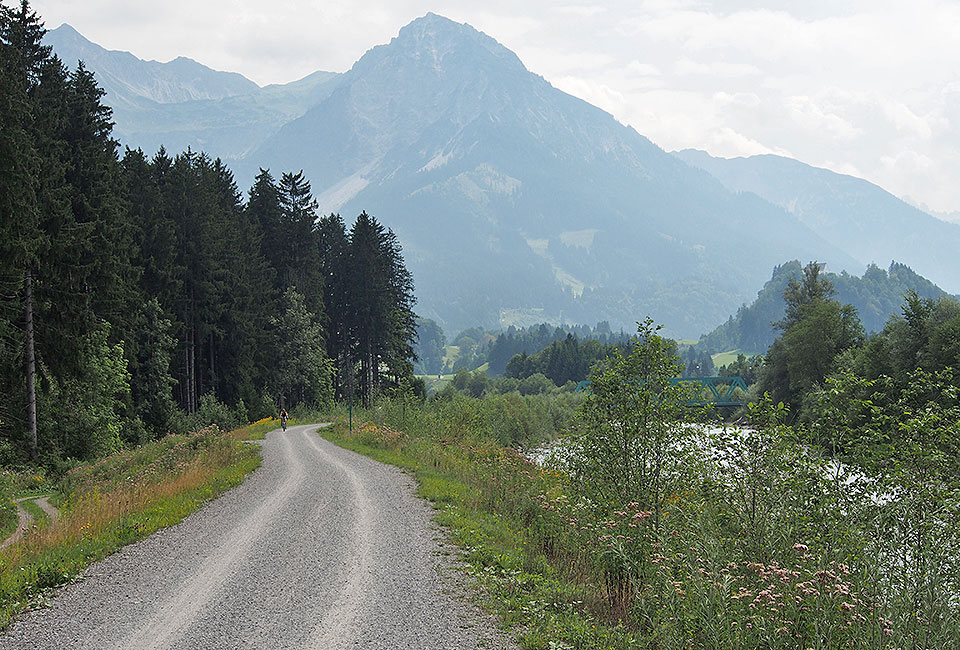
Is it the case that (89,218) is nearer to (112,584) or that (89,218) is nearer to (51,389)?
(51,389)

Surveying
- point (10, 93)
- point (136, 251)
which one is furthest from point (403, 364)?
point (10, 93)

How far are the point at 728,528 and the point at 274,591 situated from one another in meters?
6.96

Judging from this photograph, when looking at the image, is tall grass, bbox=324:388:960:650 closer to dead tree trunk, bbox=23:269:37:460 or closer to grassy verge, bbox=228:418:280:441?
dead tree trunk, bbox=23:269:37:460

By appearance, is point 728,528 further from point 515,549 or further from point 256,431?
point 256,431

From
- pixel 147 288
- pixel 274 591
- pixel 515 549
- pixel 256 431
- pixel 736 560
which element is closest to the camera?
pixel 736 560

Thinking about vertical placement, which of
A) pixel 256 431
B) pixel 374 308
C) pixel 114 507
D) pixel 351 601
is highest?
pixel 374 308

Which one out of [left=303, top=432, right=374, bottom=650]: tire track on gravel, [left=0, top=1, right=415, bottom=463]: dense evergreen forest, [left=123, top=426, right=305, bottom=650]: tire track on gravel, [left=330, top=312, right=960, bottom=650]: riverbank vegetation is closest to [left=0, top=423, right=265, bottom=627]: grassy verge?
[left=123, top=426, right=305, bottom=650]: tire track on gravel

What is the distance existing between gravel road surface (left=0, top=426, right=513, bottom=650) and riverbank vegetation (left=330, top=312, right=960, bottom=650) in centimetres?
101

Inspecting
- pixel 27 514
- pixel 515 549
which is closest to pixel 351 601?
pixel 515 549

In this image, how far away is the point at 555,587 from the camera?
36.6 ft

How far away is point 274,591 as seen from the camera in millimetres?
10938

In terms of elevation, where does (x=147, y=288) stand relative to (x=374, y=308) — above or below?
below

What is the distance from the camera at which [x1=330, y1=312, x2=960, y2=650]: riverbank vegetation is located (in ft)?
26.0

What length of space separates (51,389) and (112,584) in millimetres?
27097
